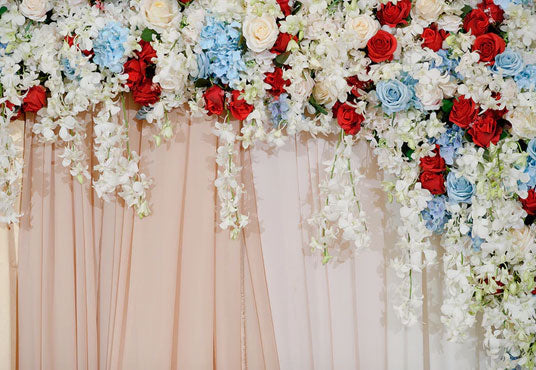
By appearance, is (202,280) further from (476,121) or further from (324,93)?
(476,121)

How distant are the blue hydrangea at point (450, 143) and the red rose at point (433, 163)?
1 cm

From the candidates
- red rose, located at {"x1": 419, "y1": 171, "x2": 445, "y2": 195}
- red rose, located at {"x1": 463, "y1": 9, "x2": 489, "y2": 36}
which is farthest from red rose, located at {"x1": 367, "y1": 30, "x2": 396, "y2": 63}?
red rose, located at {"x1": 419, "y1": 171, "x2": 445, "y2": 195}

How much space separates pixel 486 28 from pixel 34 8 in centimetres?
121

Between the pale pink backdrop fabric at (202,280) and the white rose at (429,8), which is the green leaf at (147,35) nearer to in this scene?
the pale pink backdrop fabric at (202,280)

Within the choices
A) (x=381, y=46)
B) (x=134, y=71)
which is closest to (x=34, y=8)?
(x=134, y=71)

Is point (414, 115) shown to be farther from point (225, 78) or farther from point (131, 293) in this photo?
point (131, 293)

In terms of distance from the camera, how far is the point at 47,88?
6.19 ft

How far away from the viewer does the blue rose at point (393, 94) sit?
1.75m

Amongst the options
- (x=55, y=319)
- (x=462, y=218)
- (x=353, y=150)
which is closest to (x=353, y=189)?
(x=353, y=150)

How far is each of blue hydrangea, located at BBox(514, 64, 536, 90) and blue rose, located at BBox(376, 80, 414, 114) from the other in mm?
285

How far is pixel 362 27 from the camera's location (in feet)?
5.73

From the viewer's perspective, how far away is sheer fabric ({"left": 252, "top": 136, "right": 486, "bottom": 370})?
6.31 feet

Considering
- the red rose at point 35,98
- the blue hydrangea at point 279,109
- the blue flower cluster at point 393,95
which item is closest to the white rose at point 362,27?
the blue flower cluster at point 393,95

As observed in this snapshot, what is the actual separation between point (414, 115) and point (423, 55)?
6.4 inches
